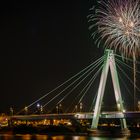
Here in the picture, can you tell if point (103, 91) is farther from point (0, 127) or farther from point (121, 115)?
point (0, 127)

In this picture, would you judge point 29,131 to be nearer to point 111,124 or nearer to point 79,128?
point 79,128

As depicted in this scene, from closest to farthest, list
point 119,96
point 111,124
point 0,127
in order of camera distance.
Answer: point 119,96 < point 0,127 < point 111,124

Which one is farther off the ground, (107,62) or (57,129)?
(107,62)

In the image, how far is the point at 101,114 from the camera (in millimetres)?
82312

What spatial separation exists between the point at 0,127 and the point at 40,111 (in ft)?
38.5

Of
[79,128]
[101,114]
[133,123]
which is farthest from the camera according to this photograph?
[133,123]

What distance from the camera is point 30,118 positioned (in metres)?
99.8

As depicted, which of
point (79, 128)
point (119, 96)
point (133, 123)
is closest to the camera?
point (119, 96)

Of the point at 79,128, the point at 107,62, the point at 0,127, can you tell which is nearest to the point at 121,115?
the point at 107,62

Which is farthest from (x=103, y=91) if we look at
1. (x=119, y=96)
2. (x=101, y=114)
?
(x=101, y=114)

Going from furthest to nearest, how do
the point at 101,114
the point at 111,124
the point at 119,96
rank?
the point at 111,124, the point at 101,114, the point at 119,96

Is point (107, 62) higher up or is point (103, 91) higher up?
point (107, 62)

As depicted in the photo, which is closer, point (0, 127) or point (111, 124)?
point (0, 127)

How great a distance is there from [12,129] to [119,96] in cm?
3557
